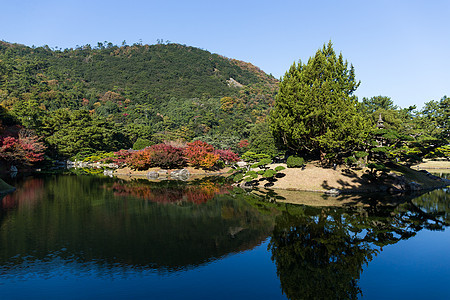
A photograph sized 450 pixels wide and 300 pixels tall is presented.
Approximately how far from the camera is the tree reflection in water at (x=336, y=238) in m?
9.63

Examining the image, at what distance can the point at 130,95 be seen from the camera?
110 metres

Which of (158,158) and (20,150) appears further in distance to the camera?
(158,158)

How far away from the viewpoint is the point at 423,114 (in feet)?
178

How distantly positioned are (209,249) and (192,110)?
284 feet

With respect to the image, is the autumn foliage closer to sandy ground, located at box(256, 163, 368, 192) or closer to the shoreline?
the shoreline

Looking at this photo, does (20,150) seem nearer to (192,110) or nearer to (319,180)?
(319,180)

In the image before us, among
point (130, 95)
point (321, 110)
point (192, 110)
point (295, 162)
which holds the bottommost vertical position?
point (295, 162)

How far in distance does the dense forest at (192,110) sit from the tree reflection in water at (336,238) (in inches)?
345

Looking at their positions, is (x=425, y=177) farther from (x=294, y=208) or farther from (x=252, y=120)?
(x=252, y=120)

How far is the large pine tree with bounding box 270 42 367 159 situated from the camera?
27.3m

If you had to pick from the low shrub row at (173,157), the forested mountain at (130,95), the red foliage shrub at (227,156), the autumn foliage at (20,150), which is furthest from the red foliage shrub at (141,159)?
the forested mountain at (130,95)

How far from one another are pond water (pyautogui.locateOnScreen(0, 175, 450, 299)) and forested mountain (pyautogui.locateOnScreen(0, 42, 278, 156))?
3901 centimetres

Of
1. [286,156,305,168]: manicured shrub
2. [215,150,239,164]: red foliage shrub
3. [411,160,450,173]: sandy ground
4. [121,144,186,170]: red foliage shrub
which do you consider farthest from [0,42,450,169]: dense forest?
[121,144,186,170]: red foliage shrub

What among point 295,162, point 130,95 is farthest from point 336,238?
point 130,95
